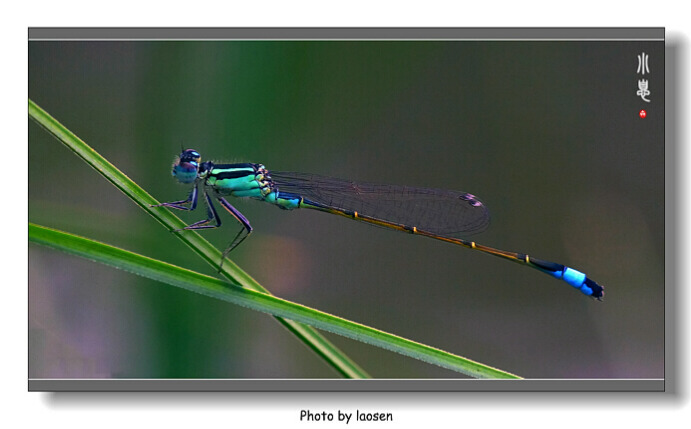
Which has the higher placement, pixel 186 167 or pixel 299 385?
pixel 186 167

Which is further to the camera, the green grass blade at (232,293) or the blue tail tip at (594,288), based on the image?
the blue tail tip at (594,288)

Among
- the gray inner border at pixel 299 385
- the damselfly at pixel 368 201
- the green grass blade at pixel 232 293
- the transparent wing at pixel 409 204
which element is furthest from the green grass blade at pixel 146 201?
the transparent wing at pixel 409 204

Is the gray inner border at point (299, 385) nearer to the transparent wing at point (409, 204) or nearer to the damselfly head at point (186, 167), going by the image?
the transparent wing at point (409, 204)

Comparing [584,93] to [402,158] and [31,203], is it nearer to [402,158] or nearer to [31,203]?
[402,158]

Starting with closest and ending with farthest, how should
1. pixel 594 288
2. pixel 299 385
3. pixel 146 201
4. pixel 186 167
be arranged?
pixel 146 201 < pixel 186 167 < pixel 299 385 < pixel 594 288

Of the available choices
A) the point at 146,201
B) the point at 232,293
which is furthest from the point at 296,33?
the point at 232,293

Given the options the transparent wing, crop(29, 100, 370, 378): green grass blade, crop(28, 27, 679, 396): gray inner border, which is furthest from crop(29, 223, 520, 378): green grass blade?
the transparent wing

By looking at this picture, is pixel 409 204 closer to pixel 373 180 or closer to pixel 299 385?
pixel 373 180
